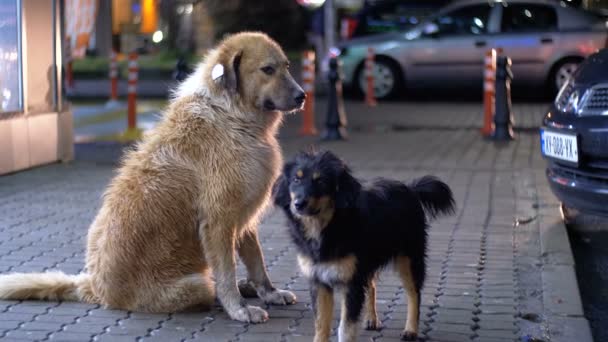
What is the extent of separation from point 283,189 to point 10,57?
6980 mm

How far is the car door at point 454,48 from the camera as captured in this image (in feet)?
61.9

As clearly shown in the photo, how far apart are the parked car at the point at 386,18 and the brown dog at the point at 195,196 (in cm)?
1600

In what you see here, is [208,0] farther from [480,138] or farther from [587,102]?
[587,102]

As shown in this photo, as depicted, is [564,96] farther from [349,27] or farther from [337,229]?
[349,27]

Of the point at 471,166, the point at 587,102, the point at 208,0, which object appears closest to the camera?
the point at 587,102

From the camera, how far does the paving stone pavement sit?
5.43 m

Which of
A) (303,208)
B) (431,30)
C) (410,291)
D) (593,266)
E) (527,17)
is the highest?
(527,17)

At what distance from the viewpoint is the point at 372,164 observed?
11.6m

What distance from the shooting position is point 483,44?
18.8 meters

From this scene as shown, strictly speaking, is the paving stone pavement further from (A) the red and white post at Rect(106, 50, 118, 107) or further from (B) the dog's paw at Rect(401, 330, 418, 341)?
(A) the red and white post at Rect(106, 50, 118, 107)

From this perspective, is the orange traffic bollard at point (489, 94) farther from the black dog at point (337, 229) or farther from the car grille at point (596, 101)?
the black dog at point (337, 229)

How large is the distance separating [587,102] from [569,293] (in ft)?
5.54

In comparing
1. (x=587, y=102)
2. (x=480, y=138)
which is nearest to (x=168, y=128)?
(x=587, y=102)

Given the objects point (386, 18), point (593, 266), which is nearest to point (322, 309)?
point (593, 266)
